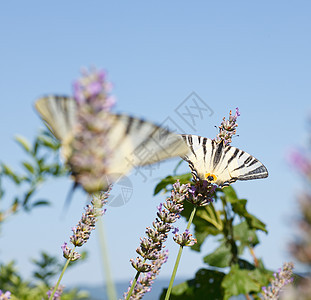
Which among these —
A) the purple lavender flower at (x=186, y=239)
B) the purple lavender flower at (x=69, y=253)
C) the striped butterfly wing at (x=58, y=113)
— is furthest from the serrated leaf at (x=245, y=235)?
the striped butterfly wing at (x=58, y=113)

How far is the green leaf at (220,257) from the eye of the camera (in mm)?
3021

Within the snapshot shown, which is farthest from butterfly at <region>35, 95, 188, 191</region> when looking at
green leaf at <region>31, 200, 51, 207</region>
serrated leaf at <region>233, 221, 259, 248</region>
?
serrated leaf at <region>233, 221, 259, 248</region>

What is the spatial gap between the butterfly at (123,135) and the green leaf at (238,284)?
1.58 metres

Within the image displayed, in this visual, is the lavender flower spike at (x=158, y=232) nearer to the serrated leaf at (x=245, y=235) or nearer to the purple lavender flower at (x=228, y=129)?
the purple lavender flower at (x=228, y=129)

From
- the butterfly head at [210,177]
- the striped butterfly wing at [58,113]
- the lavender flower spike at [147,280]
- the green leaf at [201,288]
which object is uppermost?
the butterfly head at [210,177]

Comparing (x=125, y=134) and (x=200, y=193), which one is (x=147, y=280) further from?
(x=125, y=134)

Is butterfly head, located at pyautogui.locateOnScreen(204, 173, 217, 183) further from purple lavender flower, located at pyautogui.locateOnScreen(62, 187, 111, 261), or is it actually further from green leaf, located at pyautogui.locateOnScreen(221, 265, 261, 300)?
green leaf, located at pyautogui.locateOnScreen(221, 265, 261, 300)

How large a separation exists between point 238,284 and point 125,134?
1.80 m

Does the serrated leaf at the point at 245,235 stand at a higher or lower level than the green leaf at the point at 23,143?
lower

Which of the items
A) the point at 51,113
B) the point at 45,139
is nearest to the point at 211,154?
the point at 51,113

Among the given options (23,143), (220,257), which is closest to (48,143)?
(23,143)

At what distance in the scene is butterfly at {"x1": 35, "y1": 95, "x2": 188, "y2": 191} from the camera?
1.15 metres

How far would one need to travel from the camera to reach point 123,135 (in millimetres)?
1215

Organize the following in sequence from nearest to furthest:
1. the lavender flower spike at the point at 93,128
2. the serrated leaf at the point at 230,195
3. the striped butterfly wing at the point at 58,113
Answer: the lavender flower spike at the point at 93,128
the striped butterfly wing at the point at 58,113
the serrated leaf at the point at 230,195
